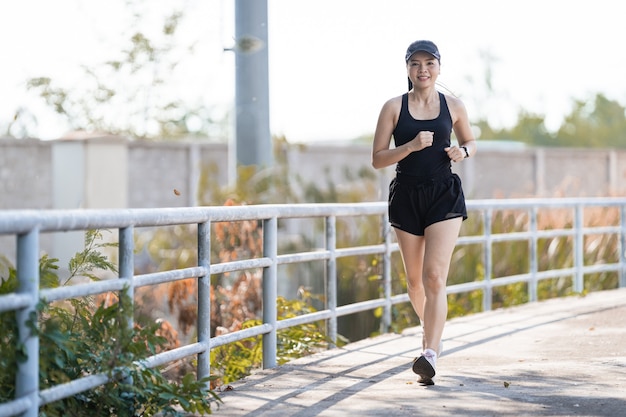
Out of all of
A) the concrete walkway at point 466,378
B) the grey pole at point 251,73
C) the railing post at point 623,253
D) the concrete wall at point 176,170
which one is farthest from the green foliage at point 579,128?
the concrete walkway at point 466,378

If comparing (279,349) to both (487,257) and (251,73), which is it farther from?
(487,257)

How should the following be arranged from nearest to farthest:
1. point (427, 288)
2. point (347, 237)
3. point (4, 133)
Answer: point (427, 288), point (347, 237), point (4, 133)

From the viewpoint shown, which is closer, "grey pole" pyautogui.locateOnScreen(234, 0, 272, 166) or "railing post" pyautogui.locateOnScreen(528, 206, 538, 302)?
"grey pole" pyautogui.locateOnScreen(234, 0, 272, 166)

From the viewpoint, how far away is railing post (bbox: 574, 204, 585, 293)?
45.6 ft

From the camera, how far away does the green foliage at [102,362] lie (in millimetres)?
5672

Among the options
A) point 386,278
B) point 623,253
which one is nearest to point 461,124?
point 386,278

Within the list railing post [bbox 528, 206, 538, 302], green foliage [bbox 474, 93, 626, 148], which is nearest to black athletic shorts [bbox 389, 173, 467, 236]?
railing post [bbox 528, 206, 538, 302]

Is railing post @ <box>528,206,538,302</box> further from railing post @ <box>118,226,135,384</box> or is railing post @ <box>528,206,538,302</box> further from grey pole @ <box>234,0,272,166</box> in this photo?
railing post @ <box>118,226,135,384</box>

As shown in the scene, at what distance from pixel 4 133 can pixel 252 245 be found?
20680 millimetres

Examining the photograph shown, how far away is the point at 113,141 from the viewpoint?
18891mm

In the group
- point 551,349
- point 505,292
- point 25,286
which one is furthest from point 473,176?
point 25,286

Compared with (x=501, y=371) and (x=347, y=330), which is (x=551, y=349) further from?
(x=347, y=330)

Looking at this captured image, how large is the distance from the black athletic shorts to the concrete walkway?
910 mm

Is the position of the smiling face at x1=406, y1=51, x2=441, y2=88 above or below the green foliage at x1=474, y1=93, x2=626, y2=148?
below
